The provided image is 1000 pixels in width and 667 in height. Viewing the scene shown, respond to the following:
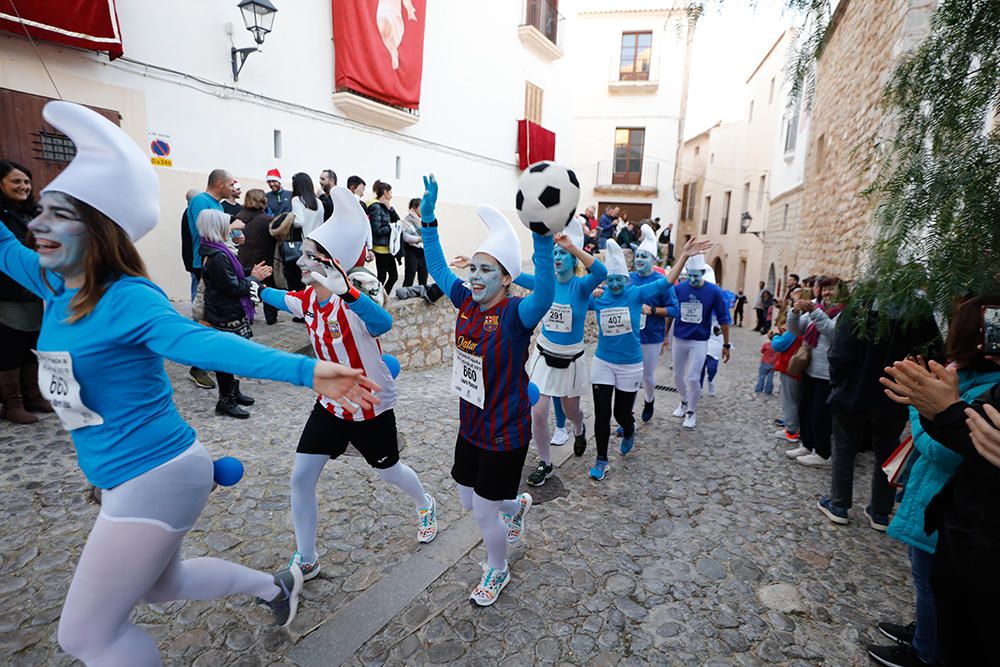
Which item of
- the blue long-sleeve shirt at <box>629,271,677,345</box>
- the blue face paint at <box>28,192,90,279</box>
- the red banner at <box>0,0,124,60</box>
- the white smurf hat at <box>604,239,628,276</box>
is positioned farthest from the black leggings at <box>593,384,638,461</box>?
the red banner at <box>0,0,124,60</box>

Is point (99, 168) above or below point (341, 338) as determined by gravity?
above

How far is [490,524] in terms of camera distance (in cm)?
280

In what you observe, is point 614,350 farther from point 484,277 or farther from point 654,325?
point 484,277

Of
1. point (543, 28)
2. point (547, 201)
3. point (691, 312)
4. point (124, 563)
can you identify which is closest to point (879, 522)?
point (691, 312)

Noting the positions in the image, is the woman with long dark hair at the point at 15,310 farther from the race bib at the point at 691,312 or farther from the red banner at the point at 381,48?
the red banner at the point at 381,48

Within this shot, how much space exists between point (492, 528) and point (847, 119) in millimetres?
10600

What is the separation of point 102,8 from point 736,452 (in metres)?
9.45

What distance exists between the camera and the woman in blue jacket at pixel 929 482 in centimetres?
228

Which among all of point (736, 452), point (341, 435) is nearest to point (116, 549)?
point (341, 435)

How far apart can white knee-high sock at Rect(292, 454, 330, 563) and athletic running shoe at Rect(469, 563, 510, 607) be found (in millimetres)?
964

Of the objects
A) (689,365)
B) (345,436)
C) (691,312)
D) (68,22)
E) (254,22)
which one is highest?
(254,22)

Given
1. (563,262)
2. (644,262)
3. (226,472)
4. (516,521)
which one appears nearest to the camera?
(226,472)

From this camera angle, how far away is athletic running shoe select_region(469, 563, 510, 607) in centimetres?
288

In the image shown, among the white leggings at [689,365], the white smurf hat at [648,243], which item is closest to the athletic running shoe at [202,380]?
the white smurf hat at [648,243]
